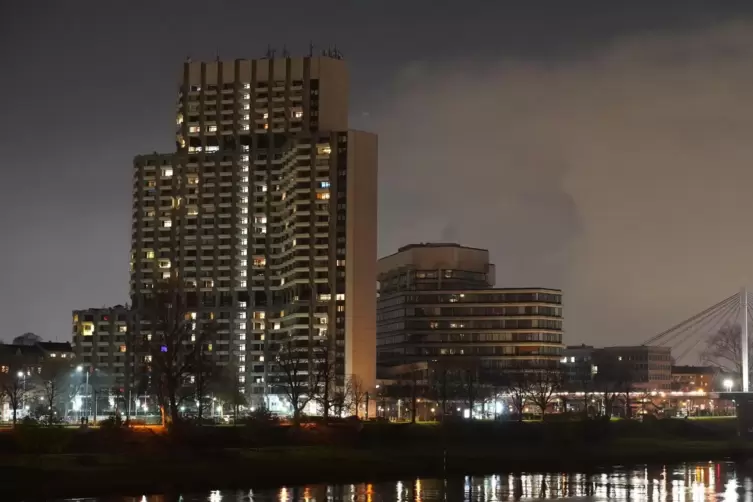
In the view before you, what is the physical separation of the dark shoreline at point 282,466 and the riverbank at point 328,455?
3.7 inches

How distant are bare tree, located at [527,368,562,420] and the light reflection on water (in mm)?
50362

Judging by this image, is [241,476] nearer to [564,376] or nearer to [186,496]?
[186,496]

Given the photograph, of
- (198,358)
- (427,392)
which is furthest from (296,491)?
(427,392)

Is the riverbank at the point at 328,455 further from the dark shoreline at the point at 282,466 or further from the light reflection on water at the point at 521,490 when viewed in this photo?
the light reflection on water at the point at 521,490

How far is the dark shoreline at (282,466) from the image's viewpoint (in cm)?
7425

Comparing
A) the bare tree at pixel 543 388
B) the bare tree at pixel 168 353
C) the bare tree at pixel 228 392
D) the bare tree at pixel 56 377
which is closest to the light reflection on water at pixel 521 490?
the bare tree at pixel 168 353

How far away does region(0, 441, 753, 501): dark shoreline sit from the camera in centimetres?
7425

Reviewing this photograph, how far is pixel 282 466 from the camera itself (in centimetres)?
8962

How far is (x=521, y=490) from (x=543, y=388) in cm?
8705

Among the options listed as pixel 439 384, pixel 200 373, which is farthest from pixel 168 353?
pixel 439 384

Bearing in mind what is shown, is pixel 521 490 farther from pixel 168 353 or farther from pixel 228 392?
pixel 228 392

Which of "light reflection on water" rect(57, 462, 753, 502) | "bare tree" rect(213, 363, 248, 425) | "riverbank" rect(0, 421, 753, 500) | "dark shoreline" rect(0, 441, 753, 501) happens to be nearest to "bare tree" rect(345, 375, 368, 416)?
"bare tree" rect(213, 363, 248, 425)

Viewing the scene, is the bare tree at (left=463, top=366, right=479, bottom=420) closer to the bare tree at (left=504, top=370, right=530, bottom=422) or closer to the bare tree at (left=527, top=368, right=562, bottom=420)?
the bare tree at (left=504, top=370, right=530, bottom=422)

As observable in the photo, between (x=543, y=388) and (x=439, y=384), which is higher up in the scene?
(x=439, y=384)
